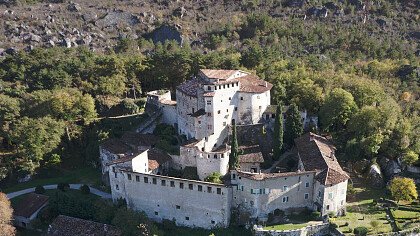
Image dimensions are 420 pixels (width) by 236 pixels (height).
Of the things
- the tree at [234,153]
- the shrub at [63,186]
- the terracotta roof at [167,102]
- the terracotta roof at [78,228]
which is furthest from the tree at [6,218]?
the tree at [234,153]

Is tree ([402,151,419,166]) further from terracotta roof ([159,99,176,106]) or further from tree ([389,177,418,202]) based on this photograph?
terracotta roof ([159,99,176,106])

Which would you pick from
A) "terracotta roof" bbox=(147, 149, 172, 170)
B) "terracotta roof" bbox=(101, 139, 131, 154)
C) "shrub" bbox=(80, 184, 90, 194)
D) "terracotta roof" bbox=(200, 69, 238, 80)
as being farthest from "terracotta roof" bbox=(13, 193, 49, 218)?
"terracotta roof" bbox=(200, 69, 238, 80)

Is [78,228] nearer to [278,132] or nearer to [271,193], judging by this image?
[271,193]

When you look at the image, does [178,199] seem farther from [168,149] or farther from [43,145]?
[43,145]

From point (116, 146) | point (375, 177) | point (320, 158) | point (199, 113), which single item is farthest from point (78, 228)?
point (375, 177)

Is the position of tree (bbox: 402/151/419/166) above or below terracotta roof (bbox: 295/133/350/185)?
below

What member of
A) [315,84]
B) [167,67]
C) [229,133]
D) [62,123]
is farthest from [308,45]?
[62,123]

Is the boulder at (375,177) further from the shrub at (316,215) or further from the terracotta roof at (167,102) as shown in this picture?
the terracotta roof at (167,102)
